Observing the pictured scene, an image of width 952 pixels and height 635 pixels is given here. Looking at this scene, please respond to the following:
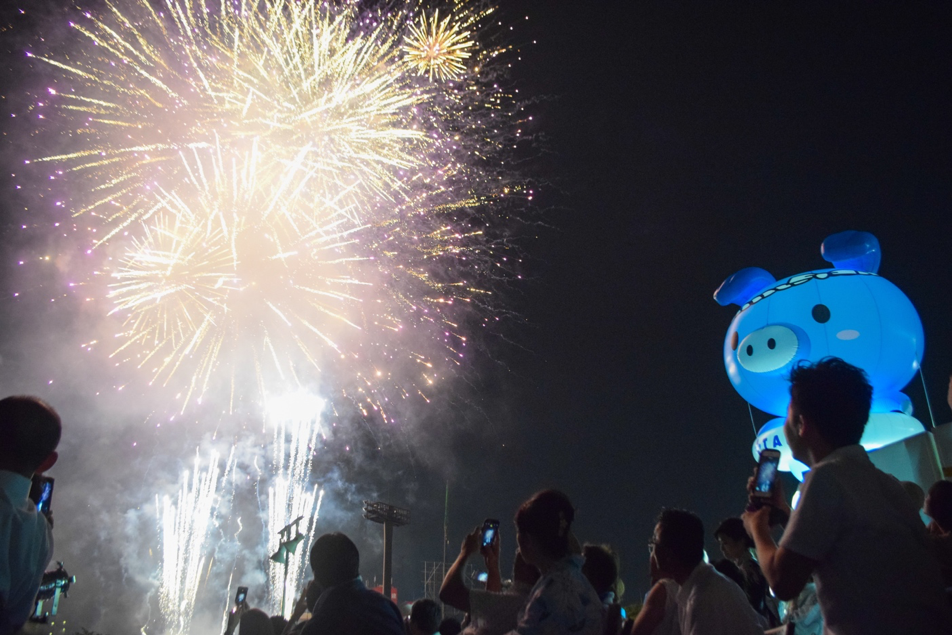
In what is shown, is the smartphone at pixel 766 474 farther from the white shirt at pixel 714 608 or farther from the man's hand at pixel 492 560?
the man's hand at pixel 492 560

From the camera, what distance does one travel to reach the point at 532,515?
A: 2914mm

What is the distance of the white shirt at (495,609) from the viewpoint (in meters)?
3.02

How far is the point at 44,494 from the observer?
9.98 feet

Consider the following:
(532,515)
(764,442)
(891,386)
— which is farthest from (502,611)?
(891,386)

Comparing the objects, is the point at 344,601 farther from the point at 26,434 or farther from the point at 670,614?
the point at 26,434

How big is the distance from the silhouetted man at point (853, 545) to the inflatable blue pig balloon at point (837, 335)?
6.72 m

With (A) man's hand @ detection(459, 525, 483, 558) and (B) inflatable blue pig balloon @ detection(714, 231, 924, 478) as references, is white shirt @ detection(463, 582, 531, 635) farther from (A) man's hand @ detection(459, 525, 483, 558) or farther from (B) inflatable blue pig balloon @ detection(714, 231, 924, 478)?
(B) inflatable blue pig balloon @ detection(714, 231, 924, 478)

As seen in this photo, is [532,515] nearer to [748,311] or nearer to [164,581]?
[748,311]

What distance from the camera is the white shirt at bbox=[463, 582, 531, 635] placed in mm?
3020

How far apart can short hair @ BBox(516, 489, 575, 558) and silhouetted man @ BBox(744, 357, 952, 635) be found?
87 centimetres

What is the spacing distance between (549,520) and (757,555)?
Result: 897 mm

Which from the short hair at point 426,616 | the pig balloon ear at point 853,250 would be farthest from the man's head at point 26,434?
the pig balloon ear at point 853,250

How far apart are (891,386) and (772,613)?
5.48 metres

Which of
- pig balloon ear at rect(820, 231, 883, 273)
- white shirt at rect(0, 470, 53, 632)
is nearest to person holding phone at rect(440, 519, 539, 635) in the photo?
white shirt at rect(0, 470, 53, 632)
